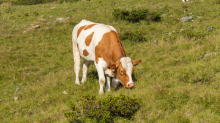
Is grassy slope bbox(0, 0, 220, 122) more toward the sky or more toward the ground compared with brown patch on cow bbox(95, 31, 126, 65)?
more toward the ground

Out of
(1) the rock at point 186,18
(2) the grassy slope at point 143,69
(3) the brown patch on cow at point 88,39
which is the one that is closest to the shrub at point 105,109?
(2) the grassy slope at point 143,69

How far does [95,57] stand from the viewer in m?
6.67

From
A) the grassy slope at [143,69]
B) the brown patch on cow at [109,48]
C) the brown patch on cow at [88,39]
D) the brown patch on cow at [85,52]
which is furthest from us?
the brown patch on cow at [85,52]

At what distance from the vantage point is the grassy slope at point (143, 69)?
469 centimetres

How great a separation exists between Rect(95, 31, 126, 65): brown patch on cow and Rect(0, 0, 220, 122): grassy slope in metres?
1.11

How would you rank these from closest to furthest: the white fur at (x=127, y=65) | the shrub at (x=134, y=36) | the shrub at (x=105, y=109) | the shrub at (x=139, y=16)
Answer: the shrub at (x=105, y=109) → the white fur at (x=127, y=65) → the shrub at (x=134, y=36) → the shrub at (x=139, y=16)

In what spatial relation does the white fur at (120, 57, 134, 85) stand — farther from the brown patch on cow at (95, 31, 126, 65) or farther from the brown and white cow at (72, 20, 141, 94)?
the brown patch on cow at (95, 31, 126, 65)

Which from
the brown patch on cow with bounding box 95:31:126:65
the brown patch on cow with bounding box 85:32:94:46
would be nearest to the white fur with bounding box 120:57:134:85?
the brown patch on cow with bounding box 95:31:126:65

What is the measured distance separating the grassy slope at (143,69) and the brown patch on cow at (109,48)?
111 centimetres

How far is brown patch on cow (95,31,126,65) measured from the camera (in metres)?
6.07

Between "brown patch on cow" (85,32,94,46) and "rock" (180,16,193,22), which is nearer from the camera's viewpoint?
"brown patch on cow" (85,32,94,46)

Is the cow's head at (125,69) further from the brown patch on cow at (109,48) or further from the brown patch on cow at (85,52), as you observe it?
the brown patch on cow at (85,52)

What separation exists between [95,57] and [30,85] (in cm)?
338

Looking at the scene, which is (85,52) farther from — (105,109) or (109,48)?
(105,109)
